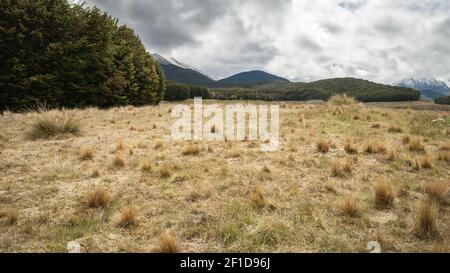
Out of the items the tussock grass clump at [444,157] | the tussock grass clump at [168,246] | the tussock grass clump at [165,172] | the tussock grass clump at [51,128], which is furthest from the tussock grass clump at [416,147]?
the tussock grass clump at [51,128]

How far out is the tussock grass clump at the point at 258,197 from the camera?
19.0 ft

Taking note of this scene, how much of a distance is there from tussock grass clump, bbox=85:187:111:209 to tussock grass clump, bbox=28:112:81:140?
718 centimetres

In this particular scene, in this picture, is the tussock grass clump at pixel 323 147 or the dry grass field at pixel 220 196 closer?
the dry grass field at pixel 220 196

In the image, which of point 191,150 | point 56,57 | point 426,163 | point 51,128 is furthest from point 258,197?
point 56,57

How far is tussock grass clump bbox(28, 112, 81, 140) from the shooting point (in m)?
11.9

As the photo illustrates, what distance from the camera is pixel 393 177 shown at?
747 cm

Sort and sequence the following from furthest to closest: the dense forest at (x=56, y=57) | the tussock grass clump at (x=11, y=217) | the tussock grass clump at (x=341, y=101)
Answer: the tussock grass clump at (x=341, y=101), the dense forest at (x=56, y=57), the tussock grass clump at (x=11, y=217)

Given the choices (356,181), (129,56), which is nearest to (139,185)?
(356,181)

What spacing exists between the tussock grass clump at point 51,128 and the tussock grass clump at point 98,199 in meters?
7.18

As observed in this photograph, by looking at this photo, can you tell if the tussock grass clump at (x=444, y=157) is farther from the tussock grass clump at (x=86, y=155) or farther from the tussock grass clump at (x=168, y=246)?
the tussock grass clump at (x=86, y=155)

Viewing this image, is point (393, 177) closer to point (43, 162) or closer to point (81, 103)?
point (43, 162)

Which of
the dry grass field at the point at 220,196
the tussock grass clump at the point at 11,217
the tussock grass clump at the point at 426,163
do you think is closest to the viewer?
the dry grass field at the point at 220,196

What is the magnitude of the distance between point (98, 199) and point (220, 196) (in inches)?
88.7

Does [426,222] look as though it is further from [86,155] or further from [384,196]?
[86,155]
